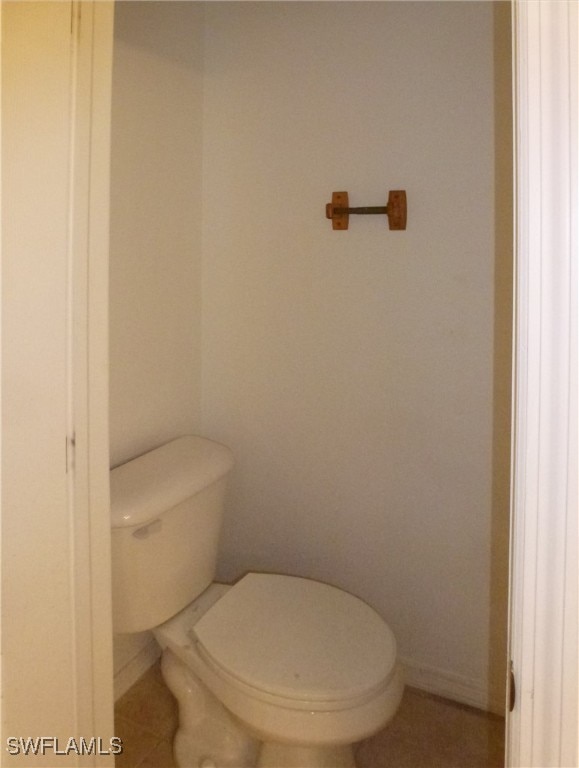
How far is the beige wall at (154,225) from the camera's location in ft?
4.81

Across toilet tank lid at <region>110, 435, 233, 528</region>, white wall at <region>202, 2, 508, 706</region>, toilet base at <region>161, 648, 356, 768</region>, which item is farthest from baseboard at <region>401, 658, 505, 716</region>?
toilet tank lid at <region>110, 435, 233, 528</region>

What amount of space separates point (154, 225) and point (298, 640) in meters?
1.14

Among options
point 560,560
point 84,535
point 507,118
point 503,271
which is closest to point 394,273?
point 503,271

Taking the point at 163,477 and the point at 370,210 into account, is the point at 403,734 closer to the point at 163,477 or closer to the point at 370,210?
the point at 163,477

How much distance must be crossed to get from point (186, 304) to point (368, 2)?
0.99 meters

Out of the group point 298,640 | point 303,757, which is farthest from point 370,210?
point 303,757

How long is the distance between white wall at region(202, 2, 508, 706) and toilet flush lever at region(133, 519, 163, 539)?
21.5 inches

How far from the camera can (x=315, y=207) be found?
169 cm

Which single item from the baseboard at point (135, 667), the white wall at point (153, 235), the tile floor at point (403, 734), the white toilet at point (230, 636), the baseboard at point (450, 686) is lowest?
the tile floor at point (403, 734)

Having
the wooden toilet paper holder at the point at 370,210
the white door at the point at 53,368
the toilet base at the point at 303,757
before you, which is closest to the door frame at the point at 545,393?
the white door at the point at 53,368

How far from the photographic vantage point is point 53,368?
2.79ft

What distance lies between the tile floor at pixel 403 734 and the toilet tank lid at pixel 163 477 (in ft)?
2.28

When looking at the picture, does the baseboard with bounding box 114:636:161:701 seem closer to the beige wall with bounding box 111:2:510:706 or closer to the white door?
the beige wall with bounding box 111:2:510:706

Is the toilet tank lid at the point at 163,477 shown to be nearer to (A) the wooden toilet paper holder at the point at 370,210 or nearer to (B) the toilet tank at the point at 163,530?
(B) the toilet tank at the point at 163,530
